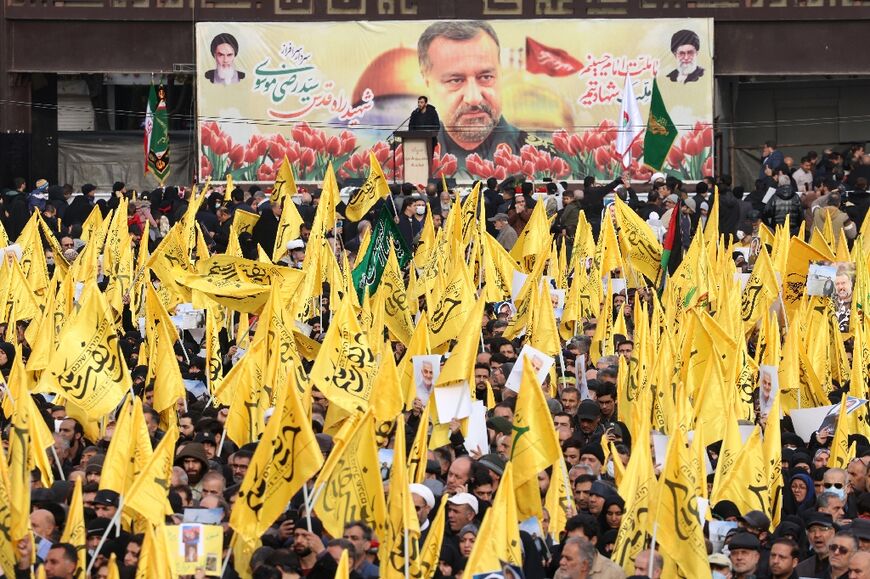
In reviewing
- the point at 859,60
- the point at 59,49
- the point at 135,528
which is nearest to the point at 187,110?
the point at 59,49

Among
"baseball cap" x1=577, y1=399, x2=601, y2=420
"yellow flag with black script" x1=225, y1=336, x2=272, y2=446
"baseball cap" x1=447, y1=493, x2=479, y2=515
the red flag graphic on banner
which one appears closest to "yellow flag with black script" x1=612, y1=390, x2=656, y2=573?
"baseball cap" x1=447, y1=493, x2=479, y2=515

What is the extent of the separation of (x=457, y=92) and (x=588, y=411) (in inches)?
622

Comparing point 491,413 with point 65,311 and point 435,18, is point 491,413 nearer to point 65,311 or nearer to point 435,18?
point 65,311

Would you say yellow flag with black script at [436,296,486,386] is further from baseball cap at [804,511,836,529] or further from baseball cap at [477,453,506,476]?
baseball cap at [804,511,836,529]

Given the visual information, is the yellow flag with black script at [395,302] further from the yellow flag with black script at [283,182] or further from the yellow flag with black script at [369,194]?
the yellow flag with black script at [283,182]

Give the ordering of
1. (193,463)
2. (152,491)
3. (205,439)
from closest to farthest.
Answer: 1. (152,491)
2. (193,463)
3. (205,439)

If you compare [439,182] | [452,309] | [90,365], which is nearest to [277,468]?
[90,365]

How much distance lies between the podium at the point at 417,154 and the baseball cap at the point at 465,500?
1513 cm

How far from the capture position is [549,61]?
28.9 metres

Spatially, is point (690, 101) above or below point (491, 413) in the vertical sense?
above

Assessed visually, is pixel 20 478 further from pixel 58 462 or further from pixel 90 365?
pixel 90 365

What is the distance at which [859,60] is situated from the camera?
30.1 meters

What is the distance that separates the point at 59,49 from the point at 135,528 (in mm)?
19351

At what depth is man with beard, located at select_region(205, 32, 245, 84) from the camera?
28.7 m
